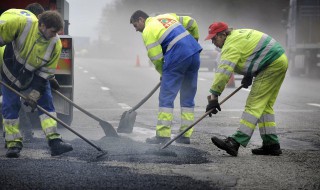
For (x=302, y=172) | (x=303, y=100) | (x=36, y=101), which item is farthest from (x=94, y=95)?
Result: (x=302, y=172)

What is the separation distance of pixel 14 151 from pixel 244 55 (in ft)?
8.22

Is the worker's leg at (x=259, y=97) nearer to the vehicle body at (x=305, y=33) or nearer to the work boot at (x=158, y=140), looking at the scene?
the work boot at (x=158, y=140)

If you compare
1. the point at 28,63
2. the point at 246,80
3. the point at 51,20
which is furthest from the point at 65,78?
the point at 246,80

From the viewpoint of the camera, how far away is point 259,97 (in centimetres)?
788

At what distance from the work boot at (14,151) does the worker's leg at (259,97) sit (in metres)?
2.19

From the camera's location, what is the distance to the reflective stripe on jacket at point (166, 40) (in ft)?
27.2

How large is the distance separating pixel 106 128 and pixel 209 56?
71.4 ft

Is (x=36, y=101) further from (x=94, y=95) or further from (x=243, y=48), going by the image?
(x=94, y=95)

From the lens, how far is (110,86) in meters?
19.9

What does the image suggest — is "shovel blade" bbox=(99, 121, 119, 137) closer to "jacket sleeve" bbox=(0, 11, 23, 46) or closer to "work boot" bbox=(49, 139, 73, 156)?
"work boot" bbox=(49, 139, 73, 156)

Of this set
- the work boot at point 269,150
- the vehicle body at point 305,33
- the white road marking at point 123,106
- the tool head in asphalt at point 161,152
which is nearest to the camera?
the tool head in asphalt at point 161,152

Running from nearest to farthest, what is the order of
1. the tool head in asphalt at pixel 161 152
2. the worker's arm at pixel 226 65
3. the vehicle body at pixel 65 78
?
the tool head in asphalt at pixel 161 152
the worker's arm at pixel 226 65
the vehicle body at pixel 65 78

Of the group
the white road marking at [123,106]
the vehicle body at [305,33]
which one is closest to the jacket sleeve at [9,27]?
the white road marking at [123,106]

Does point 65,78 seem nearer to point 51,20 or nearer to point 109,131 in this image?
point 109,131
